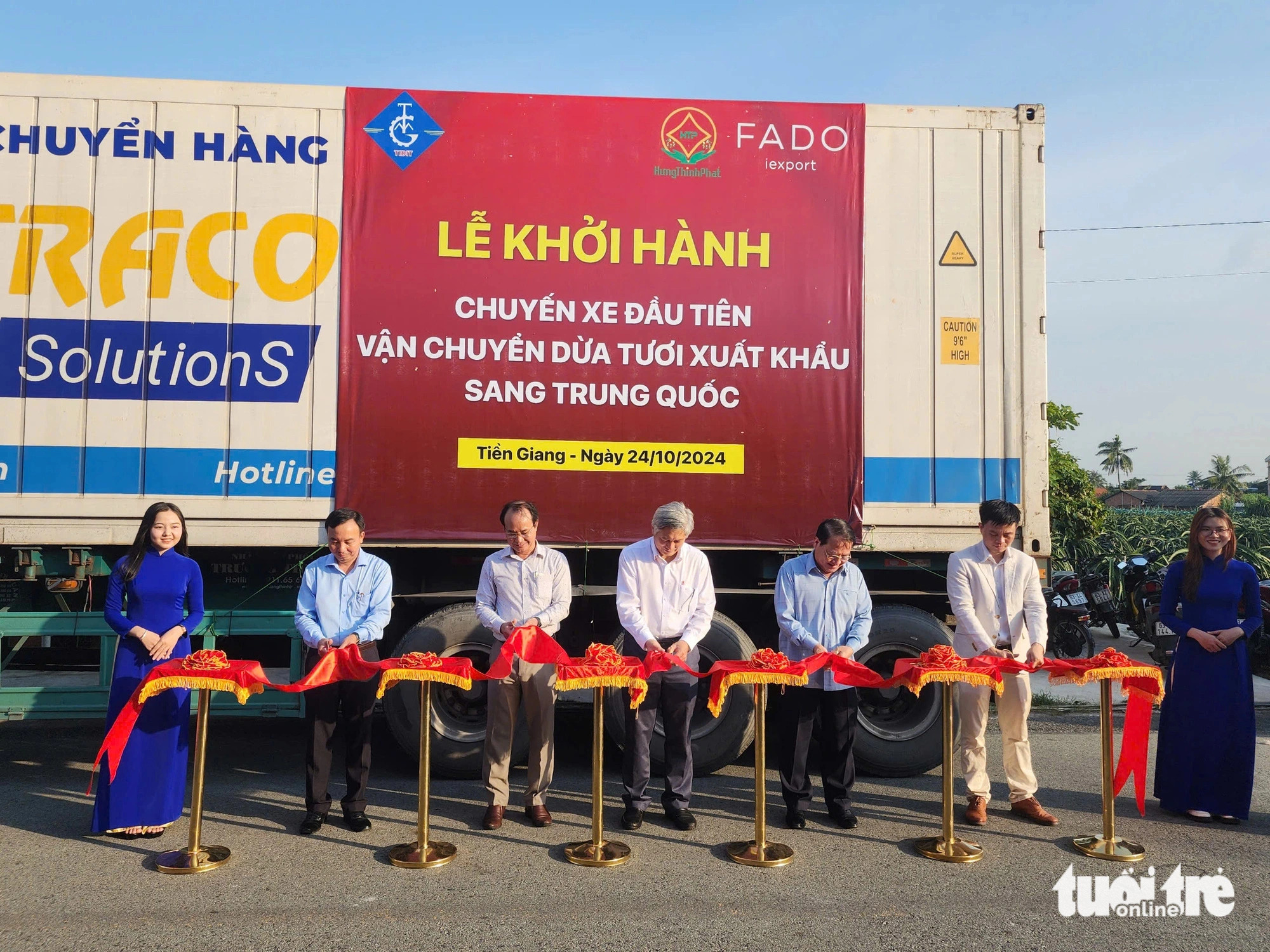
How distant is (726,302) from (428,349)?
1758mm

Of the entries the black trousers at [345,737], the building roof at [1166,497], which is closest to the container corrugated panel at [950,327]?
the black trousers at [345,737]

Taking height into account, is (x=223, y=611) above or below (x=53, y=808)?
above

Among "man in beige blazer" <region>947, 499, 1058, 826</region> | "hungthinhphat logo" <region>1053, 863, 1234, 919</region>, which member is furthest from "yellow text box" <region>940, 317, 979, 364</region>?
"hungthinhphat logo" <region>1053, 863, 1234, 919</region>

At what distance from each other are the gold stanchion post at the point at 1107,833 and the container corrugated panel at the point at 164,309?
4.17 metres

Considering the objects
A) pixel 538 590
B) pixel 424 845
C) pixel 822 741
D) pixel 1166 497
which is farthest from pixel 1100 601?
pixel 1166 497

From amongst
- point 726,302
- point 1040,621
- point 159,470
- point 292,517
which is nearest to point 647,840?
point 1040,621

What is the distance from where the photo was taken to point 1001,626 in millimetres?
4785

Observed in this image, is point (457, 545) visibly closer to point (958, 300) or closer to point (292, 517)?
point (292, 517)

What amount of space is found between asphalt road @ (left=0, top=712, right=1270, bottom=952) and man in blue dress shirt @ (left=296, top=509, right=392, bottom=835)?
0.61 ft

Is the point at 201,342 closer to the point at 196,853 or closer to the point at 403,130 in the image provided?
the point at 403,130

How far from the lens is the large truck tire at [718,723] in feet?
17.4

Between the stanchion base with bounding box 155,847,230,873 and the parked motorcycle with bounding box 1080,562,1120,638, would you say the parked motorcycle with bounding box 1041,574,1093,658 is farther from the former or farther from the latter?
the stanchion base with bounding box 155,847,230,873

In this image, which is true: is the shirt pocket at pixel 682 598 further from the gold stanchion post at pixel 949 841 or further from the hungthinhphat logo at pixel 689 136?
the hungthinhphat logo at pixel 689 136

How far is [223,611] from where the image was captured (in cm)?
546
